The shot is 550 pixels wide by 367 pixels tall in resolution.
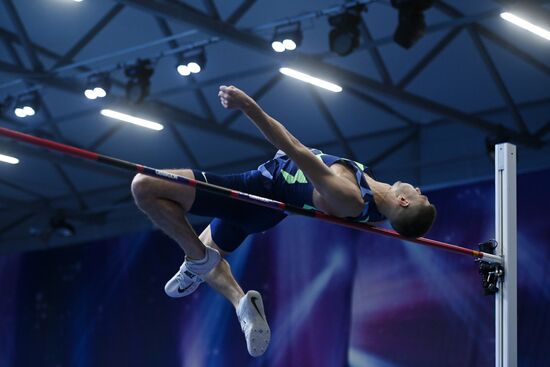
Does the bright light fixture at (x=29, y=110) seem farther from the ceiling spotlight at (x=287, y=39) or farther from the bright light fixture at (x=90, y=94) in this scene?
the ceiling spotlight at (x=287, y=39)

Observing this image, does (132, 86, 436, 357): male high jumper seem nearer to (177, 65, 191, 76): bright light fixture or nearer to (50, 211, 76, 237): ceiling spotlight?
(177, 65, 191, 76): bright light fixture

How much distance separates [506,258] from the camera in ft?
14.4

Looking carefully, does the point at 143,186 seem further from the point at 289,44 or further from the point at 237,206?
the point at 289,44

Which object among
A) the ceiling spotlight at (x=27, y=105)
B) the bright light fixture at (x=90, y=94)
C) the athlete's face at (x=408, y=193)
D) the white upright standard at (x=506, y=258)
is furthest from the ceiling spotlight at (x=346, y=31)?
the athlete's face at (x=408, y=193)

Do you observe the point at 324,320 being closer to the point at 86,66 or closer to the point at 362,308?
the point at 362,308

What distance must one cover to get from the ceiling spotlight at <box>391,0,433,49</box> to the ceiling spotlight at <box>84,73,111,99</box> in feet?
9.14

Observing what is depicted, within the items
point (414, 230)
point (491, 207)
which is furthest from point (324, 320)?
point (414, 230)

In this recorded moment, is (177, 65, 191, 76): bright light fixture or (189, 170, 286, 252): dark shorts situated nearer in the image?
(189, 170, 286, 252): dark shorts

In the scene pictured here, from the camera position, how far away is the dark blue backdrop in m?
6.64

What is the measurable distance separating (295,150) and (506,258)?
4.48 ft

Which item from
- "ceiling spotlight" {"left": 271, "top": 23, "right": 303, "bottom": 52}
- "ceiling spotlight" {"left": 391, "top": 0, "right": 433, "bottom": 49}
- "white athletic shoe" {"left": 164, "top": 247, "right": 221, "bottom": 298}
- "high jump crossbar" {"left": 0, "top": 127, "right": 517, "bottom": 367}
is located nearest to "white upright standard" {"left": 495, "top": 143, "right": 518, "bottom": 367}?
"high jump crossbar" {"left": 0, "top": 127, "right": 517, "bottom": 367}

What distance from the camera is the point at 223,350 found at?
8031mm

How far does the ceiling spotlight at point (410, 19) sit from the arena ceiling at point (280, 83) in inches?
20.6

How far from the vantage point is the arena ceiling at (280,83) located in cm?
804
